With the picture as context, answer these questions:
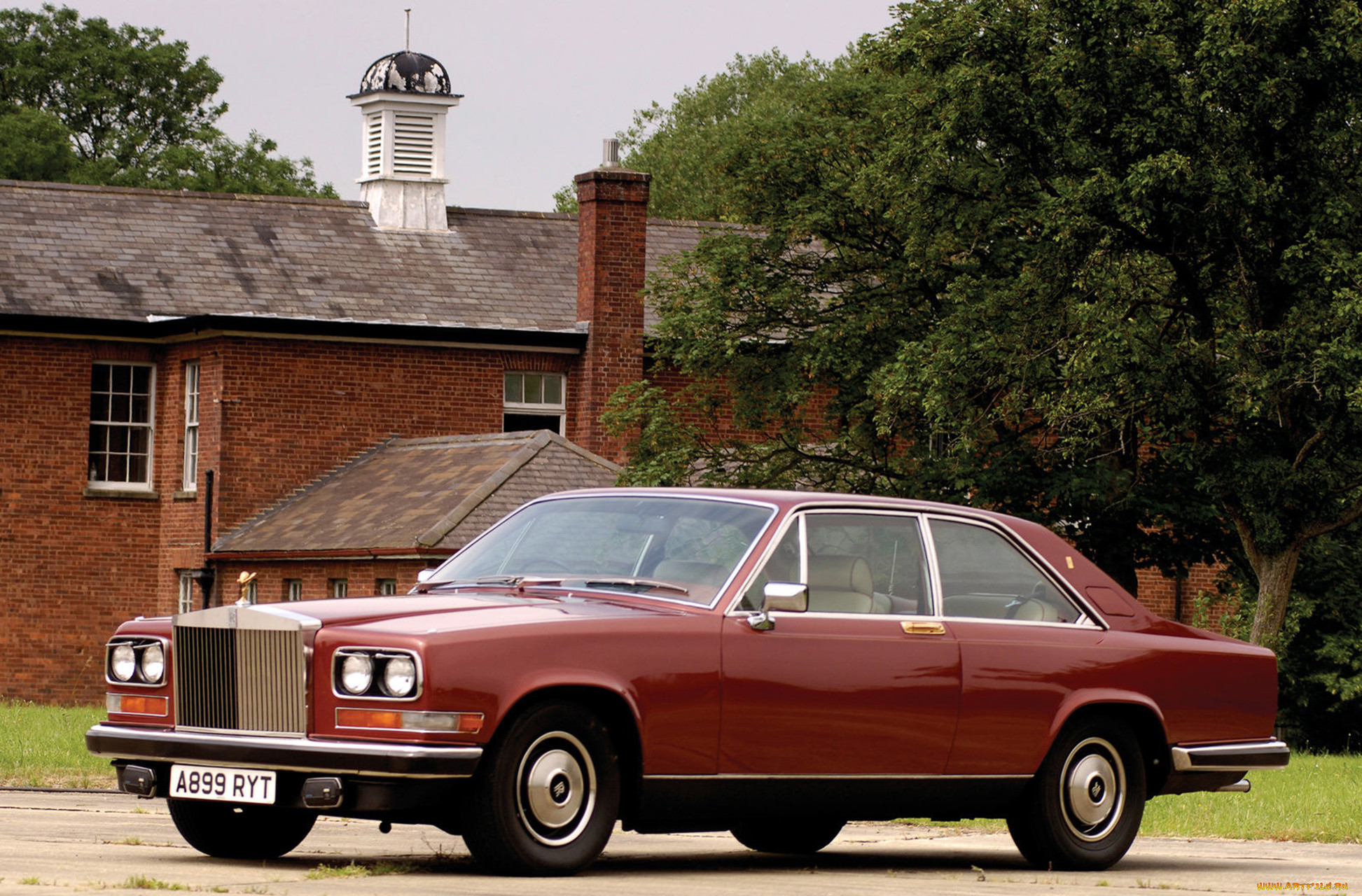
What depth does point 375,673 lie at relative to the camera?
814 centimetres

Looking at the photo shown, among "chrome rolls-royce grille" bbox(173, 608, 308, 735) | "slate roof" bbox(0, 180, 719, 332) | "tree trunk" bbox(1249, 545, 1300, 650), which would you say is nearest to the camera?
"chrome rolls-royce grille" bbox(173, 608, 308, 735)

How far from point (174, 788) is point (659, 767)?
76.5 inches

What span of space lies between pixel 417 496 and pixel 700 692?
22193mm

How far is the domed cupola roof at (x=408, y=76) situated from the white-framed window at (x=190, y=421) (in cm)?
730

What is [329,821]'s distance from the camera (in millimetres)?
12016

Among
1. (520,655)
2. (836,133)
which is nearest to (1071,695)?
(520,655)

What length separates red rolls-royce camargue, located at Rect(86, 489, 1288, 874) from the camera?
8.14m

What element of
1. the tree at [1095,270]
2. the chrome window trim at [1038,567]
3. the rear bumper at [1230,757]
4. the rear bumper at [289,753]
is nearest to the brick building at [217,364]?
the tree at [1095,270]

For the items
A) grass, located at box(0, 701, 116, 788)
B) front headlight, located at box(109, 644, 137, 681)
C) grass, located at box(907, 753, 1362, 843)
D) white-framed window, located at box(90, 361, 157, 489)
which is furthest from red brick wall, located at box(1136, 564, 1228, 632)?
front headlight, located at box(109, 644, 137, 681)

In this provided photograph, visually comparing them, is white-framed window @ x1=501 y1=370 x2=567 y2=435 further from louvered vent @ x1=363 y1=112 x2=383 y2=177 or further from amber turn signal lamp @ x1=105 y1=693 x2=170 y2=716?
amber turn signal lamp @ x1=105 y1=693 x2=170 y2=716

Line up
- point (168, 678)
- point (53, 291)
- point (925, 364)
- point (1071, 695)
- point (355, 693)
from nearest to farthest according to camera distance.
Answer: point (355, 693) → point (168, 678) → point (1071, 695) → point (925, 364) → point (53, 291)

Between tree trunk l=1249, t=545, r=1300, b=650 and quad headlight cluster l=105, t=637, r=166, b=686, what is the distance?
19735mm

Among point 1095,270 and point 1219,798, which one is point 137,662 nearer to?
point 1219,798

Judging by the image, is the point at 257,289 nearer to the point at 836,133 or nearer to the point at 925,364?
the point at 836,133
